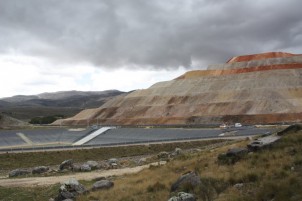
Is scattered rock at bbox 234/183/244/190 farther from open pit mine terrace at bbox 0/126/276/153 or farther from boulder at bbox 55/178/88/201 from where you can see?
open pit mine terrace at bbox 0/126/276/153

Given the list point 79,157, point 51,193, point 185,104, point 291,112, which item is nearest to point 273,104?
point 291,112

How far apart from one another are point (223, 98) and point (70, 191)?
12224 cm

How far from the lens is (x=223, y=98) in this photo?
14275 centimetres

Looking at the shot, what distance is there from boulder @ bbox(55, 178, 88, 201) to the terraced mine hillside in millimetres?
94968

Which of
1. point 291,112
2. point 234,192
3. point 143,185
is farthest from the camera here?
point 291,112

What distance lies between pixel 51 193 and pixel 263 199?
18.3 metres

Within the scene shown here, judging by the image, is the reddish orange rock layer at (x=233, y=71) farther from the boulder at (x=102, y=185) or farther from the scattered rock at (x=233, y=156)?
the boulder at (x=102, y=185)

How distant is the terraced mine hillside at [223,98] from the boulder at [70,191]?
95.0 meters

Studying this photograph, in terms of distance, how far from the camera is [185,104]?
149 m

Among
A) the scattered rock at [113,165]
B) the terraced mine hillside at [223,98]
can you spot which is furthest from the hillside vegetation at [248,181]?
the terraced mine hillside at [223,98]

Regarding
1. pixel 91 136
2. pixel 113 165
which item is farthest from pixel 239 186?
pixel 91 136

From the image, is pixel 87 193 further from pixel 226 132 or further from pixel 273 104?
pixel 273 104

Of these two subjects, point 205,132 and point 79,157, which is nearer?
point 79,157

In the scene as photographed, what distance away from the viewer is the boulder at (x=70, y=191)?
23.7 meters
